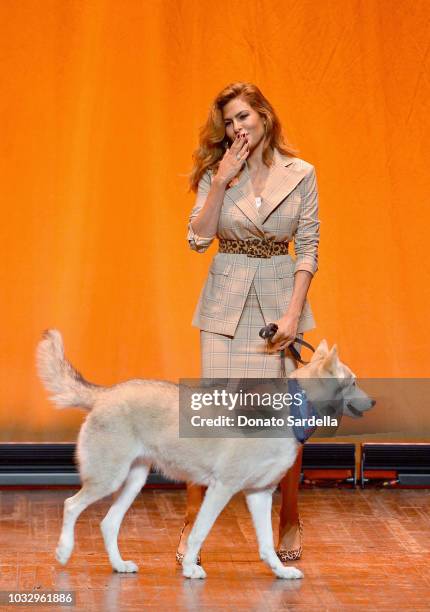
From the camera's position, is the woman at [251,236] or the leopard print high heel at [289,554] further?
the leopard print high heel at [289,554]

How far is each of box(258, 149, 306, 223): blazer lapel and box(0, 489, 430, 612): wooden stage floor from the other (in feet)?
4.32

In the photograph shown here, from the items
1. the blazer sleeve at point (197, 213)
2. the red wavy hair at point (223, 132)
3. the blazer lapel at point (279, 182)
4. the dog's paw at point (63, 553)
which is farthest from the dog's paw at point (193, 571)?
the red wavy hair at point (223, 132)

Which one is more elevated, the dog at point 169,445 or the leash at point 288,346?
the leash at point 288,346

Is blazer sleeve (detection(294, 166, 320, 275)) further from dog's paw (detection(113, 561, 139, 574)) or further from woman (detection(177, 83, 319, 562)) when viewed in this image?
dog's paw (detection(113, 561, 139, 574))

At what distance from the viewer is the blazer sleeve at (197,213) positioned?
169 inches

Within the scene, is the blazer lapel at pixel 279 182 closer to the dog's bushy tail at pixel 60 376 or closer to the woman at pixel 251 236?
the woman at pixel 251 236

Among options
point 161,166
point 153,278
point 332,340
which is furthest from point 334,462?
point 161,166

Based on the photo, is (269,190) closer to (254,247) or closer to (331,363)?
(254,247)

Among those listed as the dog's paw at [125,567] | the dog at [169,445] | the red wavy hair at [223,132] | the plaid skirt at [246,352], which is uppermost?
the red wavy hair at [223,132]

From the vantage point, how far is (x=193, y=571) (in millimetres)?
4191

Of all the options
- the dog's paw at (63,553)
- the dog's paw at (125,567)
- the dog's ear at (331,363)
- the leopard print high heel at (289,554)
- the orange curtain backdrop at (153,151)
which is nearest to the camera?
the dog's ear at (331,363)

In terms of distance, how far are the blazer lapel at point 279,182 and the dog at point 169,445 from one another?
0.57 meters

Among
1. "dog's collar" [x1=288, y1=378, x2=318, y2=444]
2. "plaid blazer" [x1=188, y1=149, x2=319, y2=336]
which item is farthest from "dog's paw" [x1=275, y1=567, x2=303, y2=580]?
"plaid blazer" [x1=188, y1=149, x2=319, y2=336]

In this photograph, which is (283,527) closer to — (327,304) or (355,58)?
(327,304)
